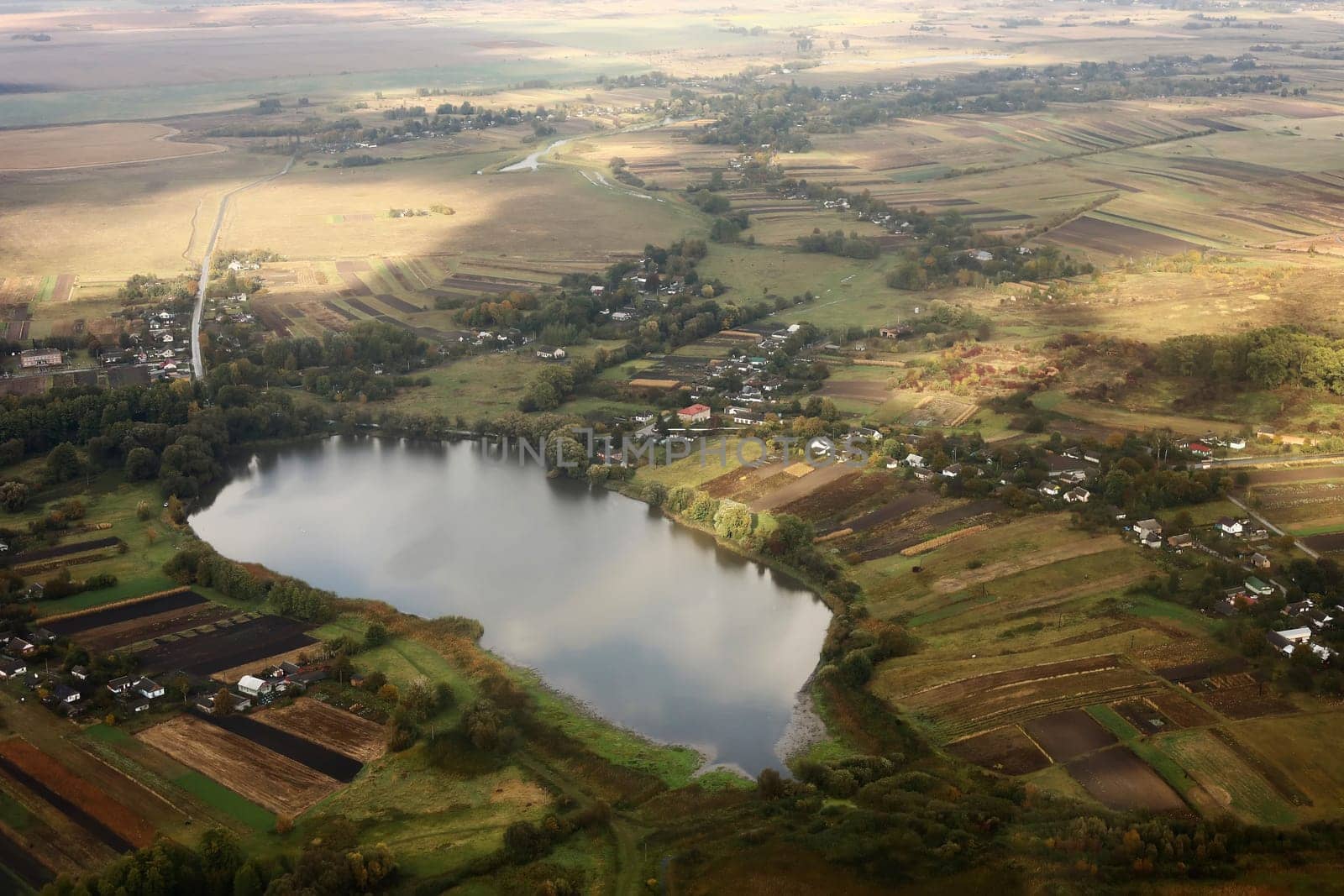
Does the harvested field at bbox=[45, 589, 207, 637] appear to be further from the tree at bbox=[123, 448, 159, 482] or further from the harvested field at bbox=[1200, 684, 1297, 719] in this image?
the harvested field at bbox=[1200, 684, 1297, 719]

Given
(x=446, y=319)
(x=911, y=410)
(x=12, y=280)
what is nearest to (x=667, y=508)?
(x=911, y=410)

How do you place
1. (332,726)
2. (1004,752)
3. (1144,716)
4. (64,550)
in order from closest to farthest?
(1004,752)
(1144,716)
(332,726)
(64,550)

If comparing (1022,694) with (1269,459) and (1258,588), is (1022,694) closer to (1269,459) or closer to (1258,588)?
(1258,588)

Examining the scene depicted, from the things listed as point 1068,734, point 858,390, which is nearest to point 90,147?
point 858,390

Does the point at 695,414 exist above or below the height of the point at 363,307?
below

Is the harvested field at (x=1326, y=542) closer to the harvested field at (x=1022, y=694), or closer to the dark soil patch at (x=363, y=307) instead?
the harvested field at (x=1022, y=694)

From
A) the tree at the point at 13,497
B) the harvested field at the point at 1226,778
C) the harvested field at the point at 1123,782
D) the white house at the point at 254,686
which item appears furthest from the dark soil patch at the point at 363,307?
the harvested field at the point at 1226,778

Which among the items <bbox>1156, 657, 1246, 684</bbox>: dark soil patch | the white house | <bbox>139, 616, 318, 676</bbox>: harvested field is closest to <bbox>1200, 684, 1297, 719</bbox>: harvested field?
<bbox>1156, 657, 1246, 684</bbox>: dark soil patch
